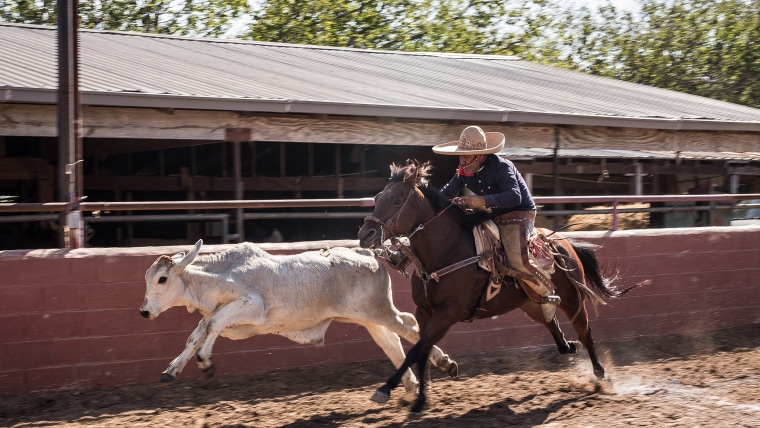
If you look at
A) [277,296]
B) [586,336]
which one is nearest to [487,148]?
[277,296]

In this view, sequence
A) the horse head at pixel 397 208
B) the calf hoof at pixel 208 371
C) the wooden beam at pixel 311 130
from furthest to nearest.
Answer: the wooden beam at pixel 311 130 → the horse head at pixel 397 208 → the calf hoof at pixel 208 371

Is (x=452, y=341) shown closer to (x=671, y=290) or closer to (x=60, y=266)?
(x=671, y=290)

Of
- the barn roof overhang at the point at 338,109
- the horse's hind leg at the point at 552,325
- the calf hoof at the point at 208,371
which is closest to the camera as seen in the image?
the calf hoof at the point at 208,371

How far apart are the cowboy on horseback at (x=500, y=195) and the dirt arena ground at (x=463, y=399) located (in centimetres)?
100

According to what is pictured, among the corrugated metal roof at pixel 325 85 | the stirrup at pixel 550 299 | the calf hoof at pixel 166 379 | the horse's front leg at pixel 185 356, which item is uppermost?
the corrugated metal roof at pixel 325 85

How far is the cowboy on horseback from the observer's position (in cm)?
695

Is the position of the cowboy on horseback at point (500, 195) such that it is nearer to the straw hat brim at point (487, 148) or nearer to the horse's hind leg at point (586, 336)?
the straw hat brim at point (487, 148)

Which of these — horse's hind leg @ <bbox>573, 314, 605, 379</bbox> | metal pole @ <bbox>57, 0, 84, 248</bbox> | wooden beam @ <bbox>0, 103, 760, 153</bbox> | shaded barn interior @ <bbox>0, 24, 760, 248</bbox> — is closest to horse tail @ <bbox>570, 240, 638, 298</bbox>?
horse's hind leg @ <bbox>573, 314, 605, 379</bbox>

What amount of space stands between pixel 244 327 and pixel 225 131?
169 inches

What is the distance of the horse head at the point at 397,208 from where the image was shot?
6605 mm

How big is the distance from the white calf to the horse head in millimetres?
716

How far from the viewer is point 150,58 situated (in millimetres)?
12969

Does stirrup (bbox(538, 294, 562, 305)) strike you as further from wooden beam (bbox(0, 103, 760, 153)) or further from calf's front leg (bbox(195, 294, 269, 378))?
wooden beam (bbox(0, 103, 760, 153))

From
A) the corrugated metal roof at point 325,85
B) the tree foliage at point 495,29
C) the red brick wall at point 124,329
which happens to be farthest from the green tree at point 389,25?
the red brick wall at point 124,329
